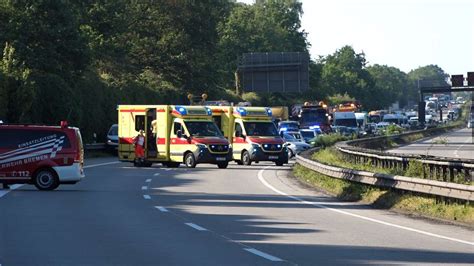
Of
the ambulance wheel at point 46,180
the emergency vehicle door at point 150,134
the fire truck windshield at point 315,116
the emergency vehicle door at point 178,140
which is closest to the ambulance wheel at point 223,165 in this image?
the emergency vehicle door at point 178,140

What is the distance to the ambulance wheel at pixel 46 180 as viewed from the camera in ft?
93.2

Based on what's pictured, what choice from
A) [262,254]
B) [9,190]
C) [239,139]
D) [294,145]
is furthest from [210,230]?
[294,145]

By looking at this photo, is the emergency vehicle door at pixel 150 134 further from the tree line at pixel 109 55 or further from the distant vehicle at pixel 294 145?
the distant vehicle at pixel 294 145

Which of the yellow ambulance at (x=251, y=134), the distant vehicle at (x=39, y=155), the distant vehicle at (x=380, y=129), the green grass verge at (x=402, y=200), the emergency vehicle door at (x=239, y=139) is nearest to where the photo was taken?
the green grass verge at (x=402, y=200)

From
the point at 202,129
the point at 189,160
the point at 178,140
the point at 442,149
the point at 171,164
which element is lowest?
the point at 442,149

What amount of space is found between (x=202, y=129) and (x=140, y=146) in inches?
110

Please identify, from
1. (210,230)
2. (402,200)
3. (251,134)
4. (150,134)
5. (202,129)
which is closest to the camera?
(210,230)

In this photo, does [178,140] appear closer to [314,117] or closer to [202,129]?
[202,129]

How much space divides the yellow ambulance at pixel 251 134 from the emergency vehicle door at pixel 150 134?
11.3ft

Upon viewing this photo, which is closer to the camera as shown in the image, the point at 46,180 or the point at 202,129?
the point at 46,180

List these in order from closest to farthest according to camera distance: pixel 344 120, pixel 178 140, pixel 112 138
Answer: pixel 178 140
pixel 112 138
pixel 344 120

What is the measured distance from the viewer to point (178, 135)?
140ft

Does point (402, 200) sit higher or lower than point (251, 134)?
lower

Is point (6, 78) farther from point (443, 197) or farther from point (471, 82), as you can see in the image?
point (471, 82)
